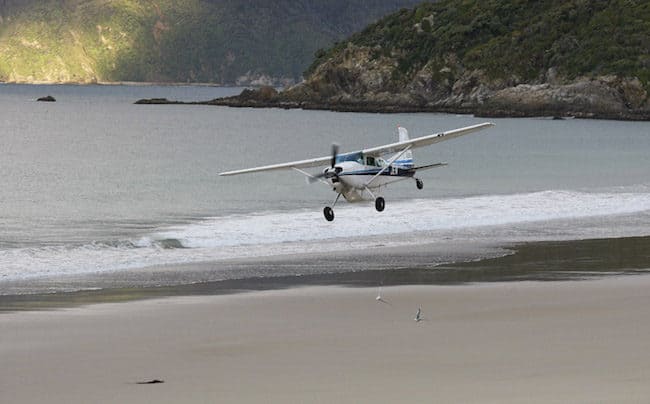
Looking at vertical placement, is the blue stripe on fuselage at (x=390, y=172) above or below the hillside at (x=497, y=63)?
below

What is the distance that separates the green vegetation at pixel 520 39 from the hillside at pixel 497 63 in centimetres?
11

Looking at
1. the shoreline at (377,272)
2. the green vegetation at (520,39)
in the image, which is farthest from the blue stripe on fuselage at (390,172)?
the green vegetation at (520,39)

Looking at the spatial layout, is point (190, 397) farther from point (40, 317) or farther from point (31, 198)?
point (31, 198)

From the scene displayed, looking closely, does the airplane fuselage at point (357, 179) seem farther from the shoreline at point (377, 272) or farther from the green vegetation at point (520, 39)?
the green vegetation at point (520, 39)

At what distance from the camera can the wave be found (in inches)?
896

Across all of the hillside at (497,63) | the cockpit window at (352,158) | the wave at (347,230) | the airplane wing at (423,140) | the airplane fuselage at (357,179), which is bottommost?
the wave at (347,230)

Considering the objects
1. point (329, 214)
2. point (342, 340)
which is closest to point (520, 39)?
point (329, 214)

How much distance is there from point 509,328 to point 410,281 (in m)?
4.77

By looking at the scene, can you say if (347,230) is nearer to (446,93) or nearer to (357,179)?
(357,179)

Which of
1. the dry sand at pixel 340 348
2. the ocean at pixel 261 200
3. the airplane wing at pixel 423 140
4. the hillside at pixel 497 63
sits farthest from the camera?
the hillside at pixel 497 63

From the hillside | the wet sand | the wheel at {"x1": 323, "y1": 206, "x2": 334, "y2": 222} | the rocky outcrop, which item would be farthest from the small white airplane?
the hillside

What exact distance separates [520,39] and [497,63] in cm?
692

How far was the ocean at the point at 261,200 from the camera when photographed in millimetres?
24719

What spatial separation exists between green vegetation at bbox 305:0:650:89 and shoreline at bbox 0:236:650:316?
105 meters
